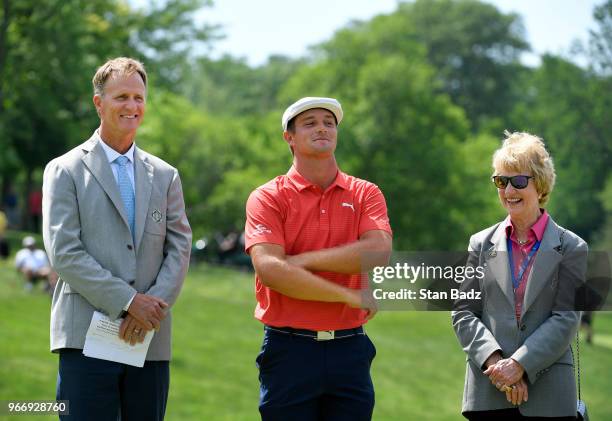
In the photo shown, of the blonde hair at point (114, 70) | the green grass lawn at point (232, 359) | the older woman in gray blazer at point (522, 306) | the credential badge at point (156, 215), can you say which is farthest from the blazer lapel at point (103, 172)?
the green grass lawn at point (232, 359)

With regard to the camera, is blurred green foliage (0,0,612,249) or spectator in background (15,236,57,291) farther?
spectator in background (15,236,57,291)

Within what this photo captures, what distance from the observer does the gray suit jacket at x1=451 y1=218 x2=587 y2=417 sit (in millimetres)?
4156

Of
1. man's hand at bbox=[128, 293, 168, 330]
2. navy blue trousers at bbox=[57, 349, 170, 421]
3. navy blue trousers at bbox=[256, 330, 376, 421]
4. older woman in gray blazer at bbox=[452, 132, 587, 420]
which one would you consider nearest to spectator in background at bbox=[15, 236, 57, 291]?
navy blue trousers at bbox=[57, 349, 170, 421]

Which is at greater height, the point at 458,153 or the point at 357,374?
the point at 458,153

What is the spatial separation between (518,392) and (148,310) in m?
1.69

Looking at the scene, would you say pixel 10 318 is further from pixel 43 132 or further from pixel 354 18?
pixel 354 18

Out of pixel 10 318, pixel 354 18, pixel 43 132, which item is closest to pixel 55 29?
pixel 10 318

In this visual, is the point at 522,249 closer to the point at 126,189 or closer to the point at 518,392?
the point at 518,392

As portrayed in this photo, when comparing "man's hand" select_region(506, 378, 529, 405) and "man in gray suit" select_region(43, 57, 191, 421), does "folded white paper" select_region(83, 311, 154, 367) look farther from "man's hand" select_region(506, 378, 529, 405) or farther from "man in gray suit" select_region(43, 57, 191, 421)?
"man's hand" select_region(506, 378, 529, 405)

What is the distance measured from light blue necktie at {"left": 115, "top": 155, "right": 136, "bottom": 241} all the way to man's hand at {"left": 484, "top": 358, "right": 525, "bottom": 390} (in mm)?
1776

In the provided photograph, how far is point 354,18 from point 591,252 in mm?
61495

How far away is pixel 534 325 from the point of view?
423 centimetres

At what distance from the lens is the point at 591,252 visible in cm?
434

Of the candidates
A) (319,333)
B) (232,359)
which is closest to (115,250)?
(319,333)
